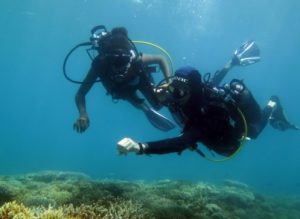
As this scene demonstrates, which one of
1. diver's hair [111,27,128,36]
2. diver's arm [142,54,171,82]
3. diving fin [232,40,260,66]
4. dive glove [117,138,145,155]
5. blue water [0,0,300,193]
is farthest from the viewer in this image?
blue water [0,0,300,193]

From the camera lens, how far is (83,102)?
952 centimetres

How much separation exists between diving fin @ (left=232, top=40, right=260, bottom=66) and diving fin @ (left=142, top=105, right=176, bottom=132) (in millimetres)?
4362

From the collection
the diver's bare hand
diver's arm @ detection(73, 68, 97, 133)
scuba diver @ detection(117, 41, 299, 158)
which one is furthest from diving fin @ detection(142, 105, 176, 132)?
the diver's bare hand

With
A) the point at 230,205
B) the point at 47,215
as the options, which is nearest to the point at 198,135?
the point at 47,215

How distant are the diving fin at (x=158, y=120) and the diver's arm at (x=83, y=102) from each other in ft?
8.69

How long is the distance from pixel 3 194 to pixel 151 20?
5194 cm

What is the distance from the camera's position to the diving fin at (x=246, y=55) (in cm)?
1498

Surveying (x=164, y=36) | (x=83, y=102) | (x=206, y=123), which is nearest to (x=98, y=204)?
(x=83, y=102)

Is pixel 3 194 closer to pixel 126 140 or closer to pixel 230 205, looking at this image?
pixel 126 140

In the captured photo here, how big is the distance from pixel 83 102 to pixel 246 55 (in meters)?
8.27

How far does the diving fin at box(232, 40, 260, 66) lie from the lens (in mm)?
14977

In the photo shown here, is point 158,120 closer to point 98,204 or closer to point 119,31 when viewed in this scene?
point 119,31

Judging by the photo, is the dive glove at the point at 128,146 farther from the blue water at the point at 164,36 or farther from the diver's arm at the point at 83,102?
the blue water at the point at 164,36

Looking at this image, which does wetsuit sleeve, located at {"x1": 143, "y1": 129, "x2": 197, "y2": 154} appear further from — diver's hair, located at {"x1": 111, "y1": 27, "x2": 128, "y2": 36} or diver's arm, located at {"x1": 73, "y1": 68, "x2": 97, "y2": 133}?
diver's hair, located at {"x1": 111, "y1": 27, "x2": 128, "y2": 36}
